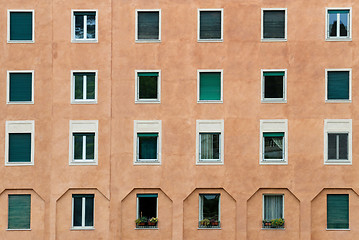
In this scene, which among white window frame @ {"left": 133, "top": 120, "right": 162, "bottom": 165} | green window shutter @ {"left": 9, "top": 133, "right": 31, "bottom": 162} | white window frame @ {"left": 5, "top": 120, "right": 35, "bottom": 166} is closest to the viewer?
white window frame @ {"left": 133, "top": 120, "right": 162, "bottom": 165}

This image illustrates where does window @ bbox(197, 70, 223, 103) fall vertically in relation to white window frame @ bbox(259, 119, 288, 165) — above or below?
above

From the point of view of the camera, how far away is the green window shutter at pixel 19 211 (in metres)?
33.8

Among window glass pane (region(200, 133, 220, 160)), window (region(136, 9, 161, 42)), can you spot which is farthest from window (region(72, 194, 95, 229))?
window (region(136, 9, 161, 42))

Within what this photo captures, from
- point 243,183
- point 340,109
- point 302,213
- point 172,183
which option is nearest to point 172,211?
point 172,183

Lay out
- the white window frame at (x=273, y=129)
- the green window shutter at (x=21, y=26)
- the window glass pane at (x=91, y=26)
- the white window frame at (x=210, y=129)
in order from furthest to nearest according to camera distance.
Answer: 1. the green window shutter at (x=21, y=26)
2. the window glass pane at (x=91, y=26)
3. the white window frame at (x=210, y=129)
4. the white window frame at (x=273, y=129)

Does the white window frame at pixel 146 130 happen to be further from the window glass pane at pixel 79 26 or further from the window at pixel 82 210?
the window glass pane at pixel 79 26

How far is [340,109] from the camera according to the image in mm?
33156

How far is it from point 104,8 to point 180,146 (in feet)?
25.7

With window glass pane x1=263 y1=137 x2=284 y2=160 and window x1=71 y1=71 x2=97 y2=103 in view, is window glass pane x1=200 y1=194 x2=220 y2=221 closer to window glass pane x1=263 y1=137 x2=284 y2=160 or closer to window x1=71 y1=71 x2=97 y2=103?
window glass pane x1=263 y1=137 x2=284 y2=160

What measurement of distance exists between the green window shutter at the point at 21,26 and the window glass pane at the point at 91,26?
292cm

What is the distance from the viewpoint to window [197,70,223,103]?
33625 millimetres

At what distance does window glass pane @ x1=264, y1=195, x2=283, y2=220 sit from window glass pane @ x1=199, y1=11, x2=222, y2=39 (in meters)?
8.34

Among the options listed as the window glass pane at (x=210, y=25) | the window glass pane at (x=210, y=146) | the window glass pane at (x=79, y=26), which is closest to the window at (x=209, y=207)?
the window glass pane at (x=210, y=146)

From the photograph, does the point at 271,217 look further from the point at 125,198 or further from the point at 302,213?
the point at 125,198
